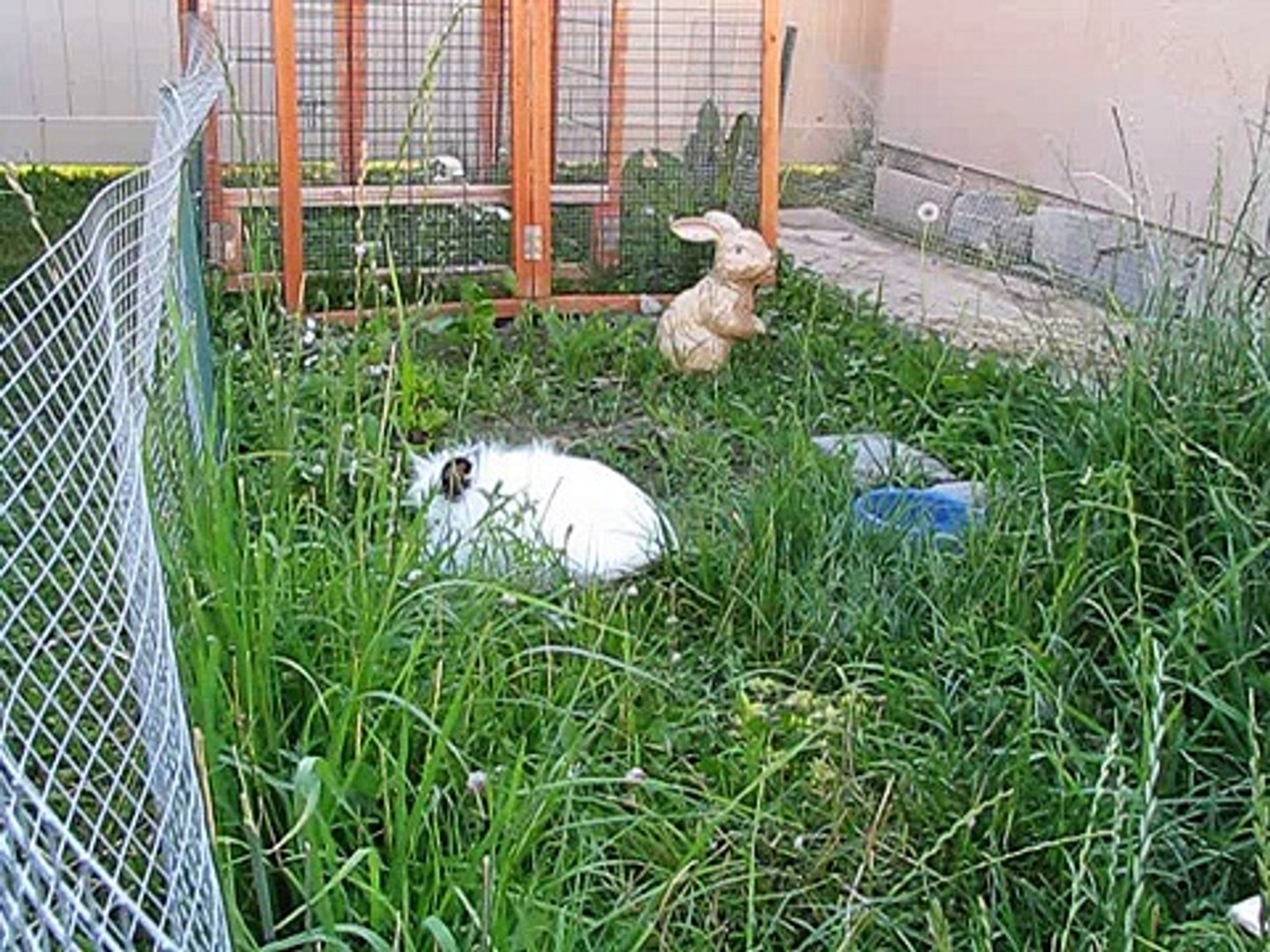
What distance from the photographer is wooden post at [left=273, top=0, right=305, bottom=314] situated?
4.29 m

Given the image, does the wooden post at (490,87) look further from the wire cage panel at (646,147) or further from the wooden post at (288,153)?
the wooden post at (288,153)

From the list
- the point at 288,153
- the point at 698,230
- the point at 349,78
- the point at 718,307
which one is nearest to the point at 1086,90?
the point at 698,230

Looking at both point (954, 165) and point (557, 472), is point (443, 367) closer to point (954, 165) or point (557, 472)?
point (557, 472)

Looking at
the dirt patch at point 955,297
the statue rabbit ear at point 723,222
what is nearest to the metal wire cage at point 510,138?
the statue rabbit ear at point 723,222

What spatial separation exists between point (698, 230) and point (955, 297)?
1.25m

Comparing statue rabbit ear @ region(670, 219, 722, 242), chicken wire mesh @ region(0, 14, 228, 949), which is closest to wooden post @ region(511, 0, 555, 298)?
statue rabbit ear @ region(670, 219, 722, 242)

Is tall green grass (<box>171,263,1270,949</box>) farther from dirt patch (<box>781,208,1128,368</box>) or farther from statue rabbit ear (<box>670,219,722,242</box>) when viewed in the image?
statue rabbit ear (<box>670,219,722,242</box>)

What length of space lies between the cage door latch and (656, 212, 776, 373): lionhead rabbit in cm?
51

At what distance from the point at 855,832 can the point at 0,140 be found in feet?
21.2

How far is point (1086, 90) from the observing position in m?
5.55

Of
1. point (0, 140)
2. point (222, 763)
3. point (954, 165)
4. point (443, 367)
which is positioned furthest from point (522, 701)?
point (0, 140)

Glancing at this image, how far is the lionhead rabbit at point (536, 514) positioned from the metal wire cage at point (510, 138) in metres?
1.74

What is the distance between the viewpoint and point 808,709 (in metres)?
2.13

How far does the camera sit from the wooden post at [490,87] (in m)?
4.84
